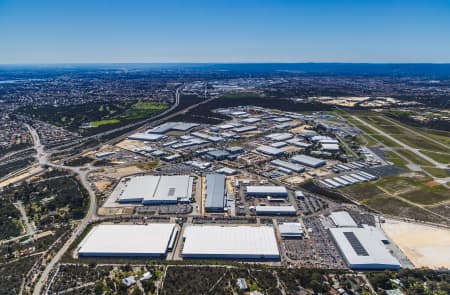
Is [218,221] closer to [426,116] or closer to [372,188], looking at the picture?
[372,188]

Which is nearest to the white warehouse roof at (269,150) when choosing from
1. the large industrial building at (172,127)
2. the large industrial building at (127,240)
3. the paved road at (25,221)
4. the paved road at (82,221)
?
the large industrial building at (172,127)

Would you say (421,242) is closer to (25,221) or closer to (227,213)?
(227,213)

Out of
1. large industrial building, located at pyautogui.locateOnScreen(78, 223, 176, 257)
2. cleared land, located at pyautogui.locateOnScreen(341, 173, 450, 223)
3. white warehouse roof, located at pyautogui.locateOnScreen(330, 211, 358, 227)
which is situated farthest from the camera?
cleared land, located at pyautogui.locateOnScreen(341, 173, 450, 223)

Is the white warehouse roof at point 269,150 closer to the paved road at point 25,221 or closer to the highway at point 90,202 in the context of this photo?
the highway at point 90,202

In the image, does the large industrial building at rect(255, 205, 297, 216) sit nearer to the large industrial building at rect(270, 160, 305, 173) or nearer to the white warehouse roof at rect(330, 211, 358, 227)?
the white warehouse roof at rect(330, 211, 358, 227)

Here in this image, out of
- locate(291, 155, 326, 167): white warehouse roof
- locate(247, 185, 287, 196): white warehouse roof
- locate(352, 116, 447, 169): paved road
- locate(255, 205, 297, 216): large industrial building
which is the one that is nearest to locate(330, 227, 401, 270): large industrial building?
locate(255, 205, 297, 216): large industrial building
